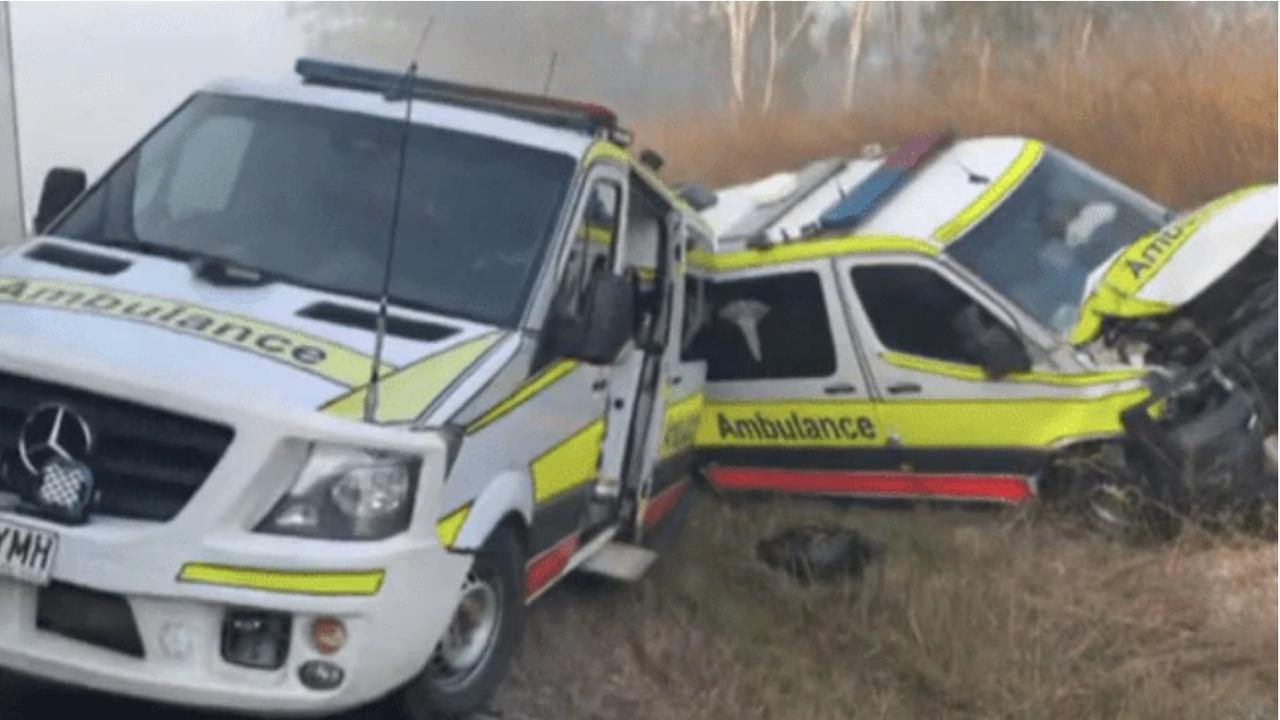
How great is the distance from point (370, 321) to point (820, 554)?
237cm

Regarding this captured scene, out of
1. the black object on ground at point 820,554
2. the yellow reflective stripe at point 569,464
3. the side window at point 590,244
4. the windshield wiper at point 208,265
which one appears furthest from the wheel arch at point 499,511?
the black object on ground at point 820,554

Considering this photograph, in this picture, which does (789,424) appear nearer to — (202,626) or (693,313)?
(693,313)

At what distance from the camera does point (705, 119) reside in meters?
19.0

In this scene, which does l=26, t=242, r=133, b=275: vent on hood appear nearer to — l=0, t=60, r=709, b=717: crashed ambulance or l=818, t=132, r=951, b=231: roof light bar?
l=0, t=60, r=709, b=717: crashed ambulance

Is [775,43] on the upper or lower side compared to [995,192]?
lower

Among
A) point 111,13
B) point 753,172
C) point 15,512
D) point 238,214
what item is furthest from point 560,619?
point 753,172

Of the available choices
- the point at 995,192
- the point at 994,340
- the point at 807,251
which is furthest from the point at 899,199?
the point at 994,340

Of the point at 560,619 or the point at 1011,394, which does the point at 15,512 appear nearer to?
the point at 560,619

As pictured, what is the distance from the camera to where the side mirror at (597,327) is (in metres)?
5.89

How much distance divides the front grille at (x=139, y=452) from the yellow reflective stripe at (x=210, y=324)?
0.38 metres

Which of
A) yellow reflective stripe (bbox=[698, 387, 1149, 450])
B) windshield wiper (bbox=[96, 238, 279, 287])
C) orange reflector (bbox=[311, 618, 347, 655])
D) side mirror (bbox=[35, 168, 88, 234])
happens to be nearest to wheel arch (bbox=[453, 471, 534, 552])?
orange reflector (bbox=[311, 618, 347, 655])

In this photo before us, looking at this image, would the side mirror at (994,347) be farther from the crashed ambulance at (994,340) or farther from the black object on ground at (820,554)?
the black object on ground at (820,554)

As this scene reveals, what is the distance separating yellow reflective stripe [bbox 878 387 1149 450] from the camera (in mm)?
8195

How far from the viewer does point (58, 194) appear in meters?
6.52
